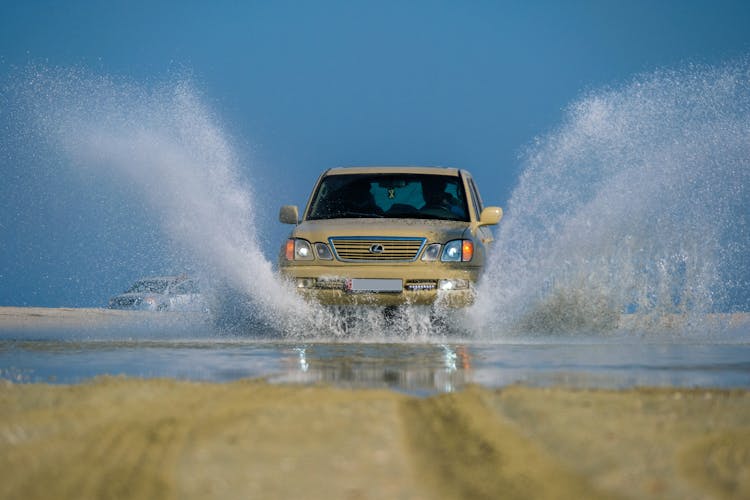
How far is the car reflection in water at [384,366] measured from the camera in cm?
734

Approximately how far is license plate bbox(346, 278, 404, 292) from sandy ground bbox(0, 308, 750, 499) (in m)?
5.31

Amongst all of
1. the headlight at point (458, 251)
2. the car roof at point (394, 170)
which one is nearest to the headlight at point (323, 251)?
the headlight at point (458, 251)

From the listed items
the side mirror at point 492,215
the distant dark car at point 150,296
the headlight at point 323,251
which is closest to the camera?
the headlight at point 323,251

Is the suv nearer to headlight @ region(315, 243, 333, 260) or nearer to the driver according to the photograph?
headlight @ region(315, 243, 333, 260)

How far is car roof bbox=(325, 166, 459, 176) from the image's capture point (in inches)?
529

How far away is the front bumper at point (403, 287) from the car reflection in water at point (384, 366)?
69 centimetres

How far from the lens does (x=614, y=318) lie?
15.0 metres

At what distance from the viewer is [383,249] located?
12.1m

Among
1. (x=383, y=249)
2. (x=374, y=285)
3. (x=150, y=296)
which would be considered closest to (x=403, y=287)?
(x=374, y=285)

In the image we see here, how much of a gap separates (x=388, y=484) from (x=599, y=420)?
181 centimetres

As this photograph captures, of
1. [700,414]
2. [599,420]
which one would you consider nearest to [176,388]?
[599,420]

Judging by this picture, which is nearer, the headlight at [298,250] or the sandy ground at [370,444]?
the sandy ground at [370,444]

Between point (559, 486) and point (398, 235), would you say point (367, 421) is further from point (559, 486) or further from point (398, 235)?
point (398, 235)

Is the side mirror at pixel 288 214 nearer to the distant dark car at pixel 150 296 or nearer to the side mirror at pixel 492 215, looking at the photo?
the side mirror at pixel 492 215
